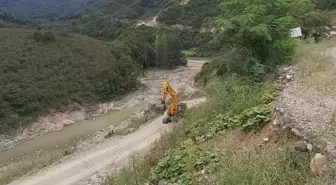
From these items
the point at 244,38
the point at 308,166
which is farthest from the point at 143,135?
the point at 308,166

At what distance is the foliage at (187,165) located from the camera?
6.69 meters

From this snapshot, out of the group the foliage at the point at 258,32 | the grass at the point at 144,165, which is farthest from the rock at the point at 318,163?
the foliage at the point at 258,32

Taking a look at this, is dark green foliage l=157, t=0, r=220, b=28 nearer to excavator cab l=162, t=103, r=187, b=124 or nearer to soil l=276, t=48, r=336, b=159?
excavator cab l=162, t=103, r=187, b=124

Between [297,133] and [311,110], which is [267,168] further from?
[311,110]

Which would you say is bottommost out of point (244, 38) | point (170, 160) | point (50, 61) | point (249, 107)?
point (50, 61)

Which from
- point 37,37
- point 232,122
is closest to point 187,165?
point 232,122

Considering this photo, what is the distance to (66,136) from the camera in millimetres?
36875

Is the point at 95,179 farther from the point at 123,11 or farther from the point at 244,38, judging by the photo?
the point at 123,11

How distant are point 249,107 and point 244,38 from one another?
422 cm

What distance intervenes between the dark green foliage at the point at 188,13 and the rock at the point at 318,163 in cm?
9201

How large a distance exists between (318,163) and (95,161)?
11.1m

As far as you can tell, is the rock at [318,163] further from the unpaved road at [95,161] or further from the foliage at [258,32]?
the unpaved road at [95,161]

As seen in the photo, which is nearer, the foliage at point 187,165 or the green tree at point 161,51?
the foliage at point 187,165

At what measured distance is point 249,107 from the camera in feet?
28.6
